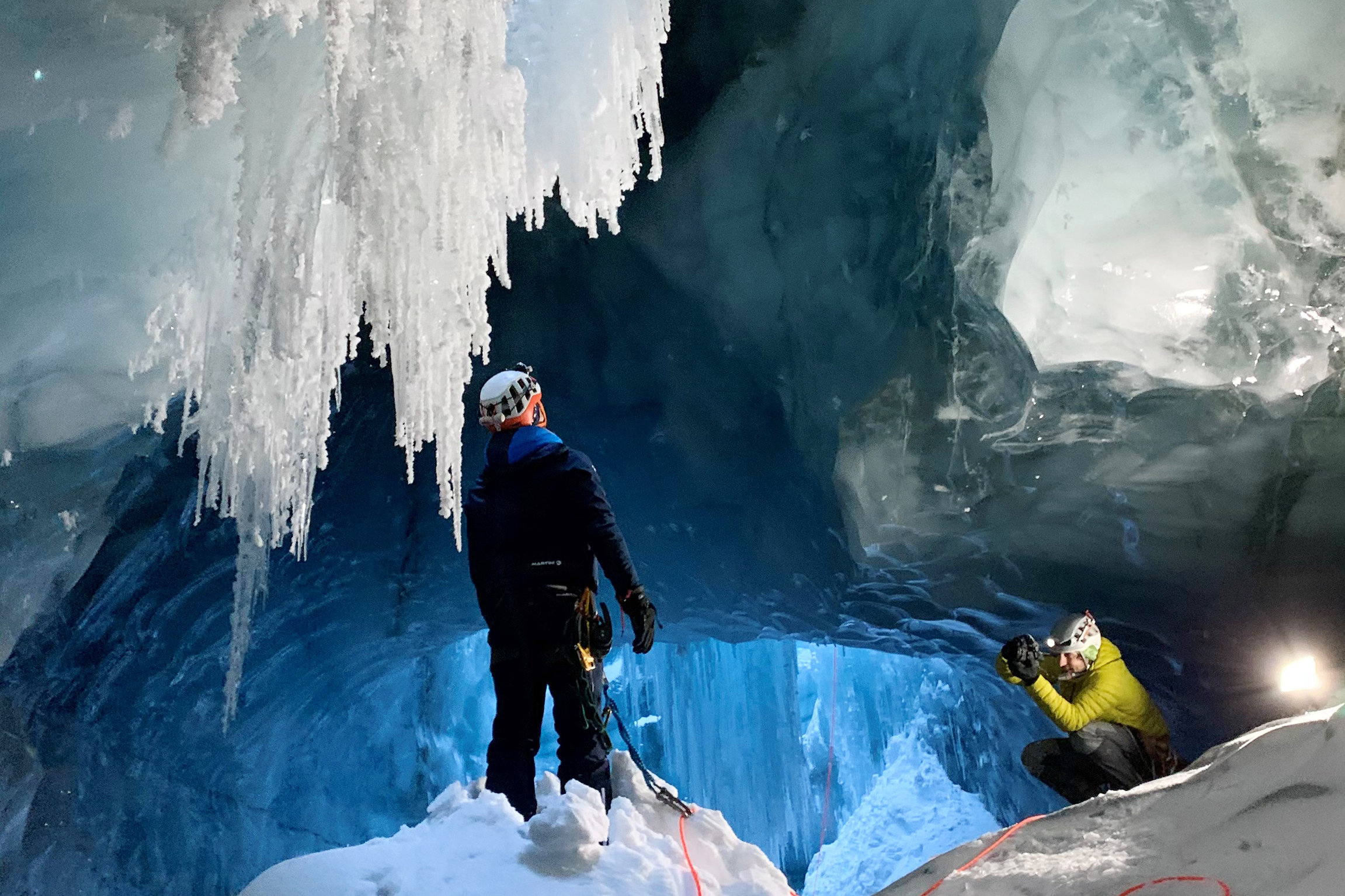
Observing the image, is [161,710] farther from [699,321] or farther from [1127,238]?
[1127,238]

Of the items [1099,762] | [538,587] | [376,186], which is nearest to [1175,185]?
[1099,762]

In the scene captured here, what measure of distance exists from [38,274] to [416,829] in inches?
126

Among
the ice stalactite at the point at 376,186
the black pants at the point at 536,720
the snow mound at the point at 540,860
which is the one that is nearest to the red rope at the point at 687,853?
the snow mound at the point at 540,860

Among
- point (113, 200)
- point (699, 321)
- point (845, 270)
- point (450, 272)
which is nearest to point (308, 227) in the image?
point (450, 272)

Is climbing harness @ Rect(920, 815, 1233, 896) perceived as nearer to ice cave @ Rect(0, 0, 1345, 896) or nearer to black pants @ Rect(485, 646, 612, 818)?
ice cave @ Rect(0, 0, 1345, 896)

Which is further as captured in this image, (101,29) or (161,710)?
(161,710)

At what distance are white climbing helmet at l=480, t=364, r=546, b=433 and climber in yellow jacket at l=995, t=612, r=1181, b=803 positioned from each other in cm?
211

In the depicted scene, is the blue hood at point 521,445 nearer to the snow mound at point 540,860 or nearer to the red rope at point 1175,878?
the snow mound at point 540,860

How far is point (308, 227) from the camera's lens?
4.29 meters

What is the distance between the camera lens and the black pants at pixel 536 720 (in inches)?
129

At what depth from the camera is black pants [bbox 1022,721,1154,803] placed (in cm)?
374

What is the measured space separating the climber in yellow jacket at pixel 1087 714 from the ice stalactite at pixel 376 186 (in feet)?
8.33

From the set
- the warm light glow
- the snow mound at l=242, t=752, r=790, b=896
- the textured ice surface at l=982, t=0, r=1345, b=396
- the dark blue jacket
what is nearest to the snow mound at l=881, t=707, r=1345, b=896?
the snow mound at l=242, t=752, r=790, b=896

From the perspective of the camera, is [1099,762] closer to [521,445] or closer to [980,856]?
[980,856]
